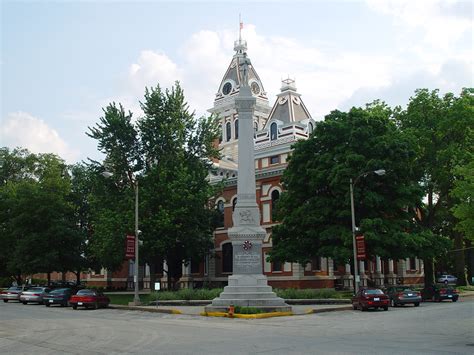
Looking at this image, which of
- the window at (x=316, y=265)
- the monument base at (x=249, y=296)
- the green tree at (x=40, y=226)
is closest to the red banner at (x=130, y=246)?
the monument base at (x=249, y=296)

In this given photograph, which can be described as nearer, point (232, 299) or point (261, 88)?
point (232, 299)

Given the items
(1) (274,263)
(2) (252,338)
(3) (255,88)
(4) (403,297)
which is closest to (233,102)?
(3) (255,88)

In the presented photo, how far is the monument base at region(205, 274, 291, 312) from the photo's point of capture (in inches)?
1057

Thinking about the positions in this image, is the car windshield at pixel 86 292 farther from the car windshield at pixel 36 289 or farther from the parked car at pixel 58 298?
the car windshield at pixel 36 289

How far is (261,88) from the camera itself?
8994cm

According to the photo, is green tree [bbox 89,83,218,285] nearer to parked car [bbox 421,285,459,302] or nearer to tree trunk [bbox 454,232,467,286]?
parked car [bbox 421,285,459,302]

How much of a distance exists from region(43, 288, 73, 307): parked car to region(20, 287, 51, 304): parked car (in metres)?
2.46

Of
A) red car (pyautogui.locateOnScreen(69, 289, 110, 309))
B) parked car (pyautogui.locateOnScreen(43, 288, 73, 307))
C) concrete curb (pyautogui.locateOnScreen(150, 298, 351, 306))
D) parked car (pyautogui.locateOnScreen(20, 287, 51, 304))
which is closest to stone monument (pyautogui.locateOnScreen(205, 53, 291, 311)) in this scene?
concrete curb (pyautogui.locateOnScreen(150, 298, 351, 306))

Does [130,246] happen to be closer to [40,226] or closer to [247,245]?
[247,245]

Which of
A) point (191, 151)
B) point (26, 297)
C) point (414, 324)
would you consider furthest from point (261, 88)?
point (414, 324)

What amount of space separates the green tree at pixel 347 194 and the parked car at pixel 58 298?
1558 centimetres

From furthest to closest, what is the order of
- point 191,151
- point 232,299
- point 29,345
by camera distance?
point 191,151, point 232,299, point 29,345

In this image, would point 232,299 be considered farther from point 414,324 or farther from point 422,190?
point 422,190

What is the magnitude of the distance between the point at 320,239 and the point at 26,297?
2328cm
